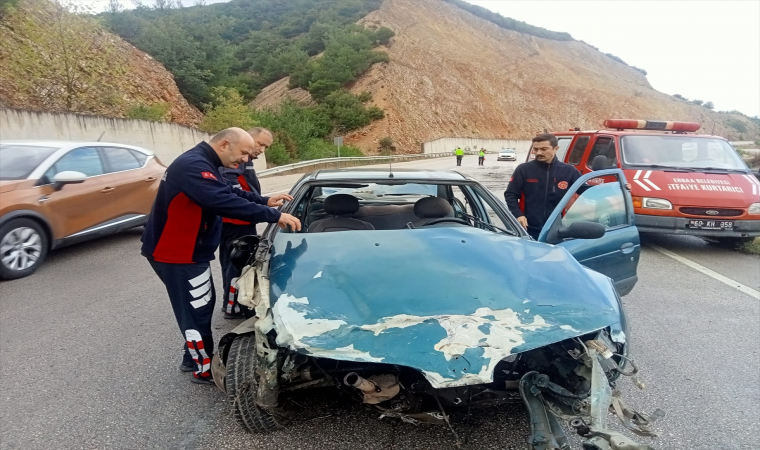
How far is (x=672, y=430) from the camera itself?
2627mm

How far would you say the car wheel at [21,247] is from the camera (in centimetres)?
516

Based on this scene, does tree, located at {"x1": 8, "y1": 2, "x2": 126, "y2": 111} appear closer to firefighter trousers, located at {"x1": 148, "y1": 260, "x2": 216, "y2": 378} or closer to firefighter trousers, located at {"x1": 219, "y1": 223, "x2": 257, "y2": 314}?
firefighter trousers, located at {"x1": 219, "y1": 223, "x2": 257, "y2": 314}

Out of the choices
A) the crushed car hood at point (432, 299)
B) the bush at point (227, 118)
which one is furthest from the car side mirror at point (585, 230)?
the bush at point (227, 118)

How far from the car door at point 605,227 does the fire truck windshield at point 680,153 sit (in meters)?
3.66

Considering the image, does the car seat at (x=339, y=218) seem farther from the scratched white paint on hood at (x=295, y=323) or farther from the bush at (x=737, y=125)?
the bush at (x=737, y=125)

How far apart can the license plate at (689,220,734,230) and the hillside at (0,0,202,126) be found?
18363 mm

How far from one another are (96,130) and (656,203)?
1492 centimetres

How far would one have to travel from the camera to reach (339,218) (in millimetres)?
3541

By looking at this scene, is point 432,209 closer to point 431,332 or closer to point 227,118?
point 431,332

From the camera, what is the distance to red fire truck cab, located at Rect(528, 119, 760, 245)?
6547 millimetres

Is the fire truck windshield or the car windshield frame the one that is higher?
the car windshield frame

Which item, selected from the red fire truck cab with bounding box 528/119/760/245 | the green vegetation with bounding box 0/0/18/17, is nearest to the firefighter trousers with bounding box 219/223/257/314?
the red fire truck cab with bounding box 528/119/760/245

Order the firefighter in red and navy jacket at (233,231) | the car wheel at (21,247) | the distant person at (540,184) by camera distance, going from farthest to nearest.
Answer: the car wheel at (21,247) < the distant person at (540,184) < the firefighter in red and navy jacket at (233,231)

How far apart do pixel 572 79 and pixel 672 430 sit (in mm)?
74951
